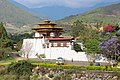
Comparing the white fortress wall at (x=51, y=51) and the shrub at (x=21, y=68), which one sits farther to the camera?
the white fortress wall at (x=51, y=51)

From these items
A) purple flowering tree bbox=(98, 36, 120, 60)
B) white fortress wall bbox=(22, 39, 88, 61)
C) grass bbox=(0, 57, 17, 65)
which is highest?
purple flowering tree bbox=(98, 36, 120, 60)

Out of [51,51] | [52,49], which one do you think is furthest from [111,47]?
[51,51]

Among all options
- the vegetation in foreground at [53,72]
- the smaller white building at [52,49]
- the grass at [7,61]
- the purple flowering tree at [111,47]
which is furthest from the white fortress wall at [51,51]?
the vegetation in foreground at [53,72]

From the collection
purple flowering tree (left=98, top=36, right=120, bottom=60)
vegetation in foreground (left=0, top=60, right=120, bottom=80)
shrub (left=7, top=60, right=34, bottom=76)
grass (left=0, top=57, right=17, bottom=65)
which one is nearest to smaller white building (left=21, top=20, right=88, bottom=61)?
grass (left=0, top=57, right=17, bottom=65)

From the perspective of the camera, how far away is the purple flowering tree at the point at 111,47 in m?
46.7

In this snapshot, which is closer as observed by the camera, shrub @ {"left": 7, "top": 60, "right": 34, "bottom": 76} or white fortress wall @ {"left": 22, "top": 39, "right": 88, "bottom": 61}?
shrub @ {"left": 7, "top": 60, "right": 34, "bottom": 76}

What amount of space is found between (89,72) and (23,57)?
79.0ft

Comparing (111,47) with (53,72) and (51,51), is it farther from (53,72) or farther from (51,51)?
(51,51)

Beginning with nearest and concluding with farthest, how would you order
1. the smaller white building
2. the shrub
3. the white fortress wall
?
the shrub < the white fortress wall < the smaller white building

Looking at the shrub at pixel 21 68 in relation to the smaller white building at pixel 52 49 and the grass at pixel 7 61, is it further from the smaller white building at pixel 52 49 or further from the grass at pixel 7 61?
the smaller white building at pixel 52 49

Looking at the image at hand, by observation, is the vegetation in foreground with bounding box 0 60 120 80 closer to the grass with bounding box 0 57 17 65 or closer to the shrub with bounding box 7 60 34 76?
the shrub with bounding box 7 60 34 76

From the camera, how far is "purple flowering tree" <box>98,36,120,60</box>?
46656 millimetres

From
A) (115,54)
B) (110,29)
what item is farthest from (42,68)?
(110,29)

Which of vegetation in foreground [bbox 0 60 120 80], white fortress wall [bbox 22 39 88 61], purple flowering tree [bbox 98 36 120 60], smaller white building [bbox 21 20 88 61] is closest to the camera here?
vegetation in foreground [bbox 0 60 120 80]
